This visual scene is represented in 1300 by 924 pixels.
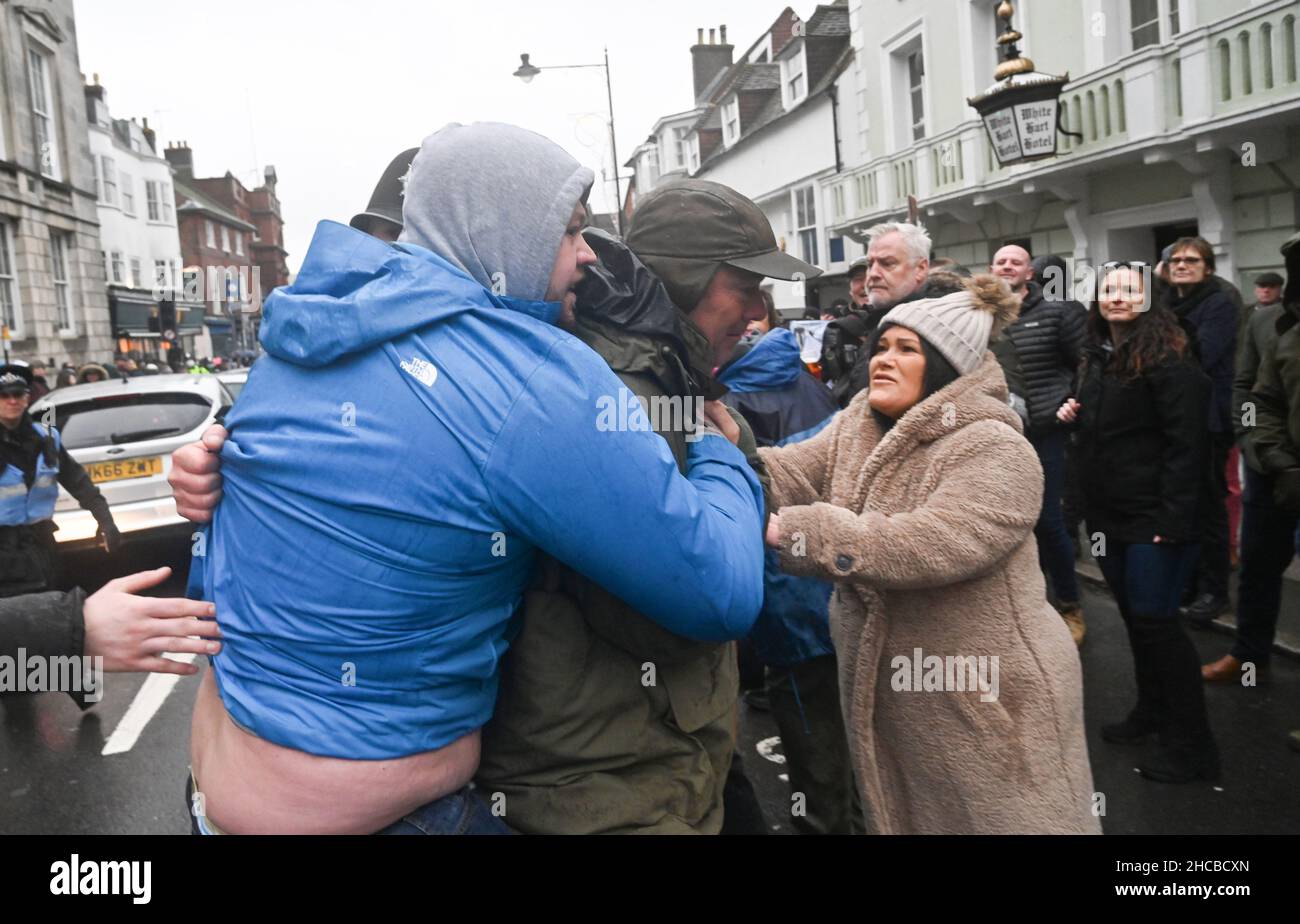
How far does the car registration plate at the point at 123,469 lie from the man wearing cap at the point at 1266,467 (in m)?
7.89

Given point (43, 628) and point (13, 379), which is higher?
point (13, 379)

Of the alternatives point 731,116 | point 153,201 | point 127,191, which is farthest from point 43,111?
point 153,201

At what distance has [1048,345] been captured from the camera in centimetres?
592

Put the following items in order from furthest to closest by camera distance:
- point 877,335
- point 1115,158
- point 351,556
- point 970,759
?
point 1115,158 < point 877,335 < point 970,759 < point 351,556

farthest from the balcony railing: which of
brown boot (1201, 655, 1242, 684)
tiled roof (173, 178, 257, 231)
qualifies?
tiled roof (173, 178, 257, 231)

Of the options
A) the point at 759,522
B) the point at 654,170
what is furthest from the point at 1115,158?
the point at 654,170

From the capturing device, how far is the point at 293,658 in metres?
1.43

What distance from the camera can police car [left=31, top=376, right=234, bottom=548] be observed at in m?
8.48

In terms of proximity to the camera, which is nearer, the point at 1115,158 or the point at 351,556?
the point at 351,556

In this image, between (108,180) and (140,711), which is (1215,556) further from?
(108,180)

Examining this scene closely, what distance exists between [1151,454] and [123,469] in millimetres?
7855
